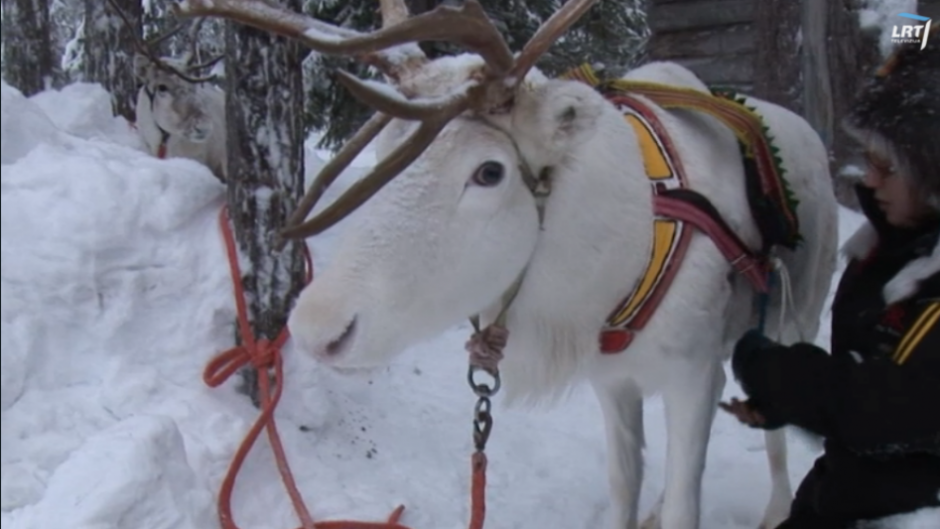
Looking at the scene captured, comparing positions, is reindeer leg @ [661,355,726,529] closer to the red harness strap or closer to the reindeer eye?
the red harness strap

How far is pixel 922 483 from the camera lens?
2.51 meters

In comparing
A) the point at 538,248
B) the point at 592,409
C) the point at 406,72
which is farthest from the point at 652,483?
the point at 406,72

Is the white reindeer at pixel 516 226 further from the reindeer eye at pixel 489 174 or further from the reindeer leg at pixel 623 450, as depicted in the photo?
the reindeer leg at pixel 623 450

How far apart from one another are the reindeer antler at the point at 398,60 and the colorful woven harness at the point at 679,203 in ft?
1.83

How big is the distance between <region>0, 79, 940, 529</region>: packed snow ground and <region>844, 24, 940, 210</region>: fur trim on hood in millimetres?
856

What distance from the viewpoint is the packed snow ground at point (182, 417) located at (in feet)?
9.23

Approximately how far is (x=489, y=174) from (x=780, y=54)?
214 inches

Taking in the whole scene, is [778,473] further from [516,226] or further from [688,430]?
[516,226]

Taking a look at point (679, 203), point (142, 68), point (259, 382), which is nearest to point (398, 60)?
point (679, 203)

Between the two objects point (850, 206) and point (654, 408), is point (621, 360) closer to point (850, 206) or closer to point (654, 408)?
point (654, 408)

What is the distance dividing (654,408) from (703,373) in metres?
2.21

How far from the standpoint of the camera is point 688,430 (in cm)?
300

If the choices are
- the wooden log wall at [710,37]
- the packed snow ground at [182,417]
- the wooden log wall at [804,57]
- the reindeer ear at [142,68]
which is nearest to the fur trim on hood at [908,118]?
the packed snow ground at [182,417]

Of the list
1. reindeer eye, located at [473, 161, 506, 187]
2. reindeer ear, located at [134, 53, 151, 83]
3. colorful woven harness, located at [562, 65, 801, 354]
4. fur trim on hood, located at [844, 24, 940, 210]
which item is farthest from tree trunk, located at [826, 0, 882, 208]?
reindeer eye, located at [473, 161, 506, 187]
